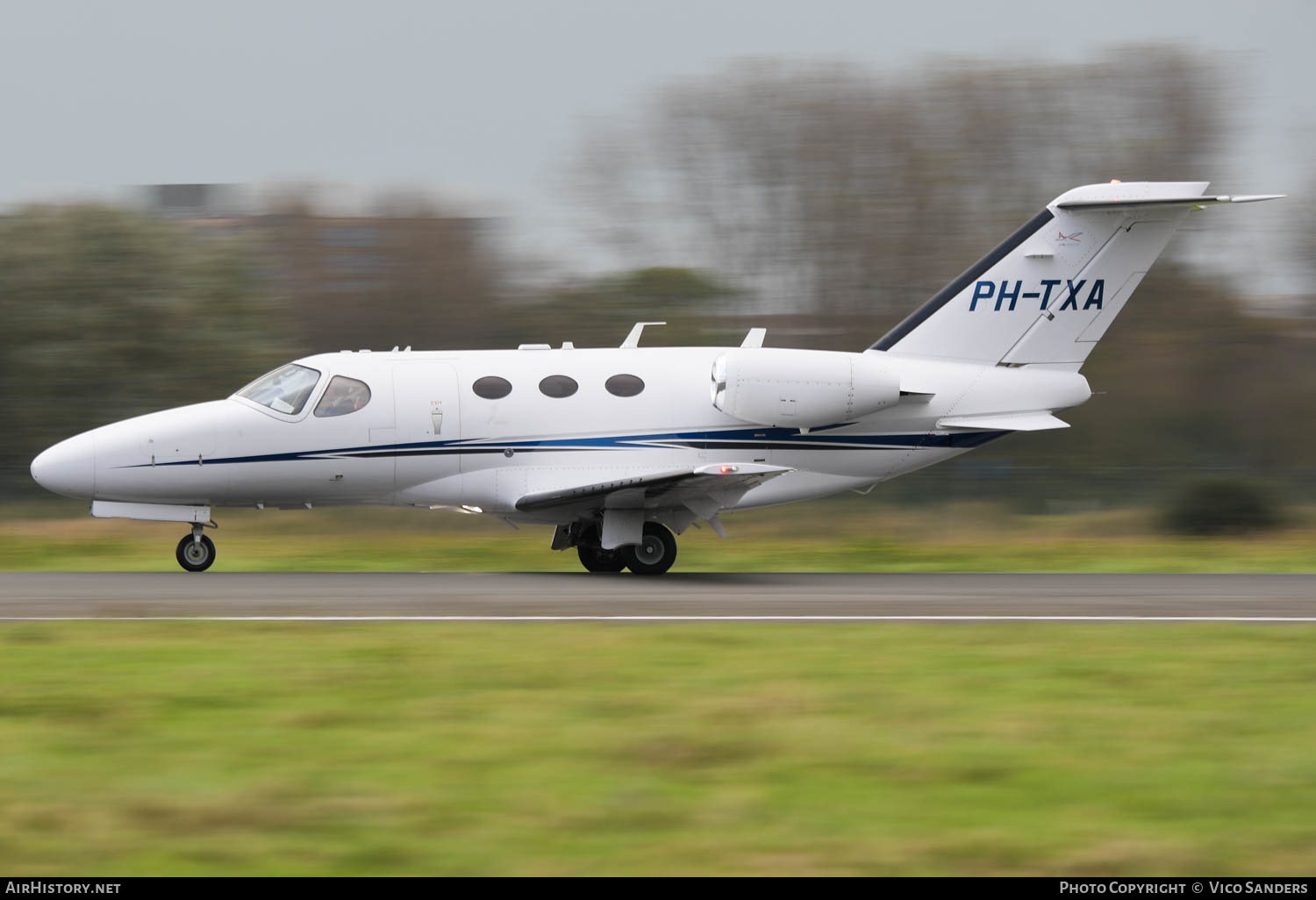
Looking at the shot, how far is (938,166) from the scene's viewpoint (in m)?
33.1

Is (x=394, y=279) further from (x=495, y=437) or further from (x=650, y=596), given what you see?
(x=650, y=596)

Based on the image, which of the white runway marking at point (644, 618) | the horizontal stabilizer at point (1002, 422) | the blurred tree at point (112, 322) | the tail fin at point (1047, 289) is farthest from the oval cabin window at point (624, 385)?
the blurred tree at point (112, 322)

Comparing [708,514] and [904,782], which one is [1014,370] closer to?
[708,514]

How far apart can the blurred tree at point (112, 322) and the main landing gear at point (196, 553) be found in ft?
38.2

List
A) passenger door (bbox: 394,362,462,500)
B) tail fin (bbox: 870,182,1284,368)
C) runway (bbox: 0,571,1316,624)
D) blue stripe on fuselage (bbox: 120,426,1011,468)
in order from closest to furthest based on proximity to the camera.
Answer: runway (bbox: 0,571,1316,624) → blue stripe on fuselage (bbox: 120,426,1011,468) → passenger door (bbox: 394,362,462,500) → tail fin (bbox: 870,182,1284,368)

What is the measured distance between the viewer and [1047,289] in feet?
56.6

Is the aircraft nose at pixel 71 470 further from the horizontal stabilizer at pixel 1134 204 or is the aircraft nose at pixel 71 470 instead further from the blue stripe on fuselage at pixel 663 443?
the horizontal stabilizer at pixel 1134 204

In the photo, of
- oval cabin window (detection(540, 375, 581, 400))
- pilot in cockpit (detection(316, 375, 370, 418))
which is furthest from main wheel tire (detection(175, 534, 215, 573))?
oval cabin window (detection(540, 375, 581, 400))

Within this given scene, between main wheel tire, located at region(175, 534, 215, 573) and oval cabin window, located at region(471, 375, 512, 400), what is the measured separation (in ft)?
11.7

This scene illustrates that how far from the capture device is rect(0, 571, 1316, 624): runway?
12258 mm

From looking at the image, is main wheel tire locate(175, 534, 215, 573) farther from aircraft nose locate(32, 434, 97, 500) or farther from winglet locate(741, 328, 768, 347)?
Result: winglet locate(741, 328, 768, 347)

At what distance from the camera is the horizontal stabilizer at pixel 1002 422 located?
1689 cm

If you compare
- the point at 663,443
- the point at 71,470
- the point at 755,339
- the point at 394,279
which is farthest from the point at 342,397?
the point at 394,279

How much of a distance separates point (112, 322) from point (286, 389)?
15.7 metres
